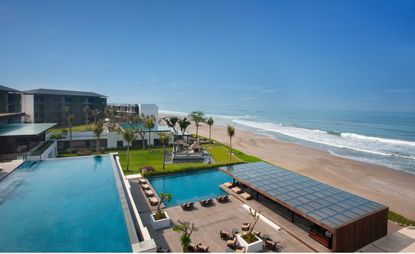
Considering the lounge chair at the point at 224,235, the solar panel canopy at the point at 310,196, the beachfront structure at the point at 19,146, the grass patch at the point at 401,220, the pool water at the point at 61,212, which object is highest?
the beachfront structure at the point at 19,146

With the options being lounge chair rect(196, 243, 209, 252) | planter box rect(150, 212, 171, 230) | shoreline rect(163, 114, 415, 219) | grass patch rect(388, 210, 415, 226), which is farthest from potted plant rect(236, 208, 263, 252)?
shoreline rect(163, 114, 415, 219)

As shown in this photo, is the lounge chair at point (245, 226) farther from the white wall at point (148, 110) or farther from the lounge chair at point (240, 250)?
the white wall at point (148, 110)

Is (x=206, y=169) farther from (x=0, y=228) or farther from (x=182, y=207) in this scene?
(x=0, y=228)

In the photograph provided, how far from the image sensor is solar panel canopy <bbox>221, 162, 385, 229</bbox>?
15145 mm

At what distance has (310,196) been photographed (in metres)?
17.8

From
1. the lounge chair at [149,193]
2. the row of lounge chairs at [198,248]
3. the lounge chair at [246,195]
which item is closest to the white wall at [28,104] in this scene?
the lounge chair at [149,193]

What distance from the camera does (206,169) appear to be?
3119cm

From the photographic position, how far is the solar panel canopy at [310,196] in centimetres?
1514

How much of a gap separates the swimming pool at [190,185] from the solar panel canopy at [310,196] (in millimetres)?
3212

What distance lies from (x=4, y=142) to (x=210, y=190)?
25860 millimetres

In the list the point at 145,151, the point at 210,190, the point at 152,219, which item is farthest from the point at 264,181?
the point at 145,151

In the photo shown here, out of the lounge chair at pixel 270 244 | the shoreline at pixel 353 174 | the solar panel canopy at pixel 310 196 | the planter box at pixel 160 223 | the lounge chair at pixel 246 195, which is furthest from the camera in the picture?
the shoreline at pixel 353 174

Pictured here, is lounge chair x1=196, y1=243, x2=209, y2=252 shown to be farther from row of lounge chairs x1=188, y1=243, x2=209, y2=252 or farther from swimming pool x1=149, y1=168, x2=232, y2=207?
swimming pool x1=149, y1=168, x2=232, y2=207

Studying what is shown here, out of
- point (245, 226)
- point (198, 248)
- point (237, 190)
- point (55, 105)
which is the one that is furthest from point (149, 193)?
point (55, 105)
